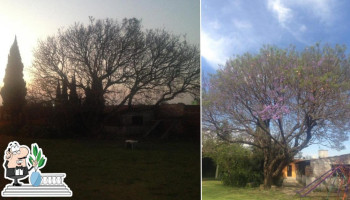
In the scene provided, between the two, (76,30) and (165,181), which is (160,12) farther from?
(165,181)

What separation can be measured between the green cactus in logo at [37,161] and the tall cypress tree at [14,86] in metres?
0.67

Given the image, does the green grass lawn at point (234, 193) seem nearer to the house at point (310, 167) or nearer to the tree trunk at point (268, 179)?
the tree trunk at point (268, 179)

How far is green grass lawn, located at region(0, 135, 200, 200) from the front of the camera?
609 centimetres

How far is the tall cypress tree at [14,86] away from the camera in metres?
6.34

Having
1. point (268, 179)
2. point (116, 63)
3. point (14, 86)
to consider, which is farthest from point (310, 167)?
point (14, 86)

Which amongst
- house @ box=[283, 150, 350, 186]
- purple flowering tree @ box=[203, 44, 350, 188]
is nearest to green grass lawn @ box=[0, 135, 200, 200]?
purple flowering tree @ box=[203, 44, 350, 188]

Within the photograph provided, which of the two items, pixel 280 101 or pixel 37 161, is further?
pixel 280 101

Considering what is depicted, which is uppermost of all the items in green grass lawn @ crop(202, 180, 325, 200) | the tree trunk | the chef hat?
the chef hat

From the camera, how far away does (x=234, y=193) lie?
6.66m

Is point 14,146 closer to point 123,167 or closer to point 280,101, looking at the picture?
point 123,167

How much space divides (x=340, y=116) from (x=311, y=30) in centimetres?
152

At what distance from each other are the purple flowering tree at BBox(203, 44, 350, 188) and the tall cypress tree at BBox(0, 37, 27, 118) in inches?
121

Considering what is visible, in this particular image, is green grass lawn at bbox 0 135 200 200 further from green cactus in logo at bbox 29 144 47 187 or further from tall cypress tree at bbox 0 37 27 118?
tall cypress tree at bbox 0 37 27 118

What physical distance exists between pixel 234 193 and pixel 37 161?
130 inches
